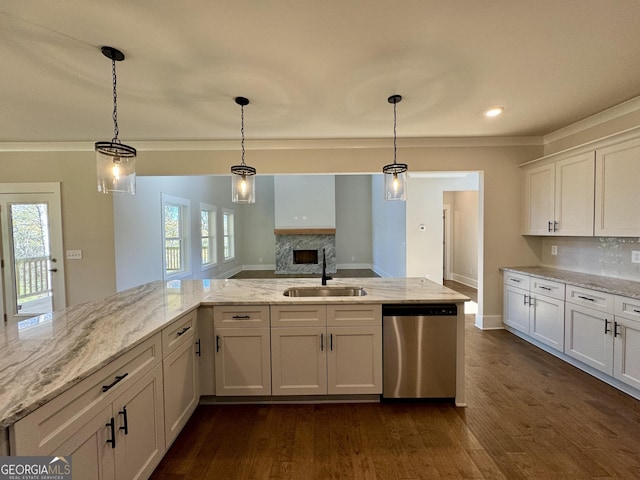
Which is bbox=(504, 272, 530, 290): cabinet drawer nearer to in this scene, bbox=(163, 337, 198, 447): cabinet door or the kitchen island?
the kitchen island

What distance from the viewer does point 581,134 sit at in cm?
334

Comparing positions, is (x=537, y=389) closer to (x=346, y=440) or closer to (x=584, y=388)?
(x=584, y=388)

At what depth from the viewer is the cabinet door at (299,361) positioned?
226cm

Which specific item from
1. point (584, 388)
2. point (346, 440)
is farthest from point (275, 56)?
point (584, 388)

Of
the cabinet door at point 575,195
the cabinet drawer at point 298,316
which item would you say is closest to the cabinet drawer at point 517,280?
the cabinet door at point 575,195

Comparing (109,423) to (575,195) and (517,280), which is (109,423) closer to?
(517,280)

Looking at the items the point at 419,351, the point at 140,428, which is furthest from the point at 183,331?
the point at 419,351

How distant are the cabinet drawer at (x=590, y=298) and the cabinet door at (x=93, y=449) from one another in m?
3.61

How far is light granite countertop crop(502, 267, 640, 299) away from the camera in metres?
2.40

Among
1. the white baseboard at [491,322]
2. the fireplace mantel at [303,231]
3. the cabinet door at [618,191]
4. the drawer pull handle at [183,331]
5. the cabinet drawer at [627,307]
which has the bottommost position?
the white baseboard at [491,322]

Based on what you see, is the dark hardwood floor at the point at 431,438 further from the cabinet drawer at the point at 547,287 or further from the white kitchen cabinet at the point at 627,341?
the cabinet drawer at the point at 547,287

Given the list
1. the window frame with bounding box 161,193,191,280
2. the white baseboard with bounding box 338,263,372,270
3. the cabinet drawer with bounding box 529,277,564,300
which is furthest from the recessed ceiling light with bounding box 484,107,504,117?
the white baseboard with bounding box 338,263,372,270

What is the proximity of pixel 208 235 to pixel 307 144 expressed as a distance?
4.37 m

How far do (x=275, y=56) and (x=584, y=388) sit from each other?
3733 mm
